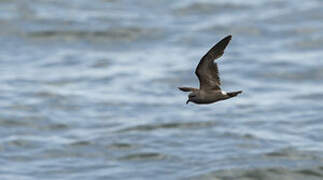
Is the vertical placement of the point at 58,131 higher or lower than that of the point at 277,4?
lower

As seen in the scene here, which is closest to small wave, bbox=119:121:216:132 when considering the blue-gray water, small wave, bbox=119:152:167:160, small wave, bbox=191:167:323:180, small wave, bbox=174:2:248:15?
the blue-gray water

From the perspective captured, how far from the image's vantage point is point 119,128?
3106cm

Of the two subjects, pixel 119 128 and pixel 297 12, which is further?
pixel 297 12

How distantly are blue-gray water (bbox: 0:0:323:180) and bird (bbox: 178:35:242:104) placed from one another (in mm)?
11791

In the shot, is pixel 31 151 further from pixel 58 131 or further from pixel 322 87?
pixel 322 87

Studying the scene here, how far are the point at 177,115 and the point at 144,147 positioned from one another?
3096 millimetres

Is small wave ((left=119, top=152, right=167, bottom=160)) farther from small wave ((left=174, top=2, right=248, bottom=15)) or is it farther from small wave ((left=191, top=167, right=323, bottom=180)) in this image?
small wave ((left=174, top=2, right=248, bottom=15))

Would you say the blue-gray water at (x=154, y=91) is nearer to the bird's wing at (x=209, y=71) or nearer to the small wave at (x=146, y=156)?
the small wave at (x=146, y=156)

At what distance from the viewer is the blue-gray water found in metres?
28.2

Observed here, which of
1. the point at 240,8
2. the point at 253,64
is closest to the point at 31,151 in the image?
the point at 253,64

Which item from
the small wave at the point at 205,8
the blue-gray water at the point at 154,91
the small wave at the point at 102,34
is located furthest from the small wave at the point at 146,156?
A: the small wave at the point at 205,8

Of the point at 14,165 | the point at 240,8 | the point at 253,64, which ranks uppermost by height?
the point at 240,8

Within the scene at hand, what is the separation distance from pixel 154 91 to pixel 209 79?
18958 millimetres

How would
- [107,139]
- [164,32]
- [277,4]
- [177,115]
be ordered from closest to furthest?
[107,139]
[177,115]
[164,32]
[277,4]
